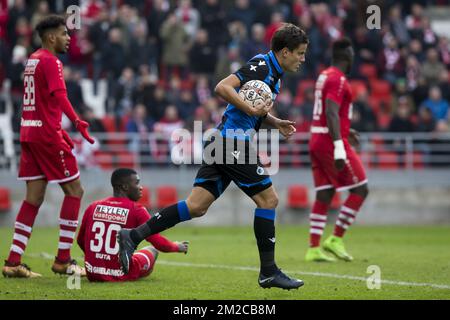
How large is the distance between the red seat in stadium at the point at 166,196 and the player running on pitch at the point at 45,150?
9.47 meters

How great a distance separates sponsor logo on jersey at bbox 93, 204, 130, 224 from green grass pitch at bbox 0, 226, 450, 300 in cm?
63

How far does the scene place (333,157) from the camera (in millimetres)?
12969

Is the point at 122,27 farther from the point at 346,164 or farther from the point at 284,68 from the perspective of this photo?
the point at 284,68

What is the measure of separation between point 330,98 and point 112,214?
4.06 metres

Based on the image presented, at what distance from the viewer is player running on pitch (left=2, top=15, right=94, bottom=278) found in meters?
10.4

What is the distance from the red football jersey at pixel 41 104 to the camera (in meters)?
10.4

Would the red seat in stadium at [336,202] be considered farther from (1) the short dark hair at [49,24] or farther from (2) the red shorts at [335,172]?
(1) the short dark hair at [49,24]

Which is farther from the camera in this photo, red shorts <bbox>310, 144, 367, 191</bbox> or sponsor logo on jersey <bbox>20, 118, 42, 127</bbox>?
red shorts <bbox>310, 144, 367, 191</bbox>

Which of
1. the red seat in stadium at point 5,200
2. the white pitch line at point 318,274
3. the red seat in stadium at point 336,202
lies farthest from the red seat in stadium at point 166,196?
the white pitch line at point 318,274

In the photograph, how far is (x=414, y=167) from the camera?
22.1 m

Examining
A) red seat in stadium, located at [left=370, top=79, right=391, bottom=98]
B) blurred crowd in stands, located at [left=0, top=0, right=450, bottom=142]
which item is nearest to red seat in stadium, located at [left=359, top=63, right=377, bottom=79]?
blurred crowd in stands, located at [left=0, top=0, right=450, bottom=142]

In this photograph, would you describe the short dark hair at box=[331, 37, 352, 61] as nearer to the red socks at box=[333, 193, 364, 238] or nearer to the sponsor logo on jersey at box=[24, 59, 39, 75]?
the red socks at box=[333, 193, 364, 238]

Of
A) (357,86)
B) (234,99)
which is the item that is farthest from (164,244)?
(357,86)
